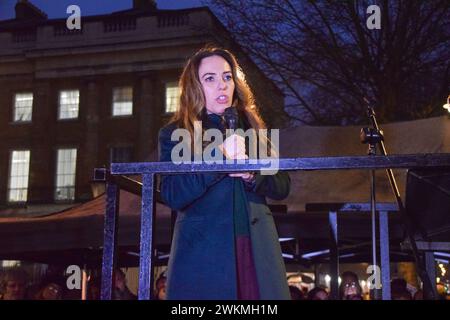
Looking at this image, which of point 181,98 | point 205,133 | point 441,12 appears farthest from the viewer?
point 441,12

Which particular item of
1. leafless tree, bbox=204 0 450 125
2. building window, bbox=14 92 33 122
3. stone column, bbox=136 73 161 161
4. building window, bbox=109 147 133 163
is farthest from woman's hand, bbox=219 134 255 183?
building window, bbox=14 92 33 122

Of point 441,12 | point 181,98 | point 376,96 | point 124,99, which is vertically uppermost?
point 124,99

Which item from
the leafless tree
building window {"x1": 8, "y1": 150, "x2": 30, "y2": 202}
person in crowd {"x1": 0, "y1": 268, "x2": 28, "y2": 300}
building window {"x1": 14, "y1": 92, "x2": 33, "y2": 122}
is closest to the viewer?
person in crowd {"x1": 0, "y1": 268, "x2": 28, "y2": 300}

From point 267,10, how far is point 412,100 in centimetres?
390

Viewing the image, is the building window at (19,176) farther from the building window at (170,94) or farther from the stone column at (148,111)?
the building window at (170,94)

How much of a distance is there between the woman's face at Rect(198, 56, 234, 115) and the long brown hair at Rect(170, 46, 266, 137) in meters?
0.02

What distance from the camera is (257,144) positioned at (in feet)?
7.60

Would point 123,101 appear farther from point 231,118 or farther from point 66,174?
point 231,118

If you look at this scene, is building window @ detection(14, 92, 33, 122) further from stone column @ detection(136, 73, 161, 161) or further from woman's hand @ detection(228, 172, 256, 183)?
woman's hand @ detection(228, 172, 256, 183)

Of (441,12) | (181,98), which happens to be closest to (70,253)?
(181,98)

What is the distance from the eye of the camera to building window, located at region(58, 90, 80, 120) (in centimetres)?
2692
